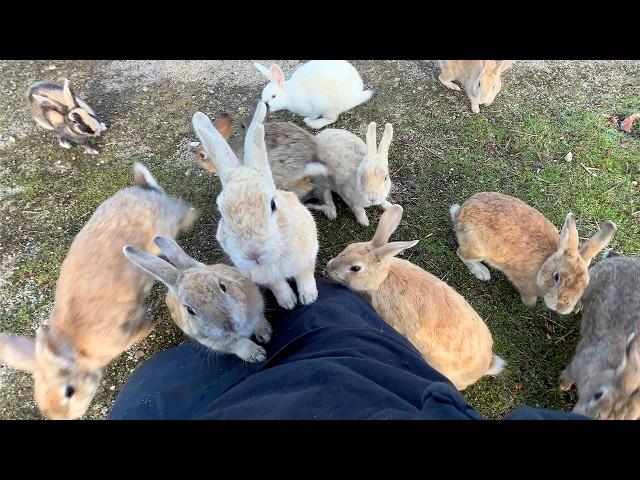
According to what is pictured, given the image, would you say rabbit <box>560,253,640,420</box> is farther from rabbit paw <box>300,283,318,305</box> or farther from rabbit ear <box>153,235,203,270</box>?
rabbit ear <box>153,235,203,270</box>

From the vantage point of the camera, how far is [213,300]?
2.23m

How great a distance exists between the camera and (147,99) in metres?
4.38

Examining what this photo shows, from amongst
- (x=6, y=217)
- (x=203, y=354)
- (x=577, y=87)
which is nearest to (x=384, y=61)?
(x=577, y=87)

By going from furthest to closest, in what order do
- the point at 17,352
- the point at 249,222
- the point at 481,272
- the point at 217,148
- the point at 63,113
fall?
the point at 63,113
the point at 481,272
the point at 17,352
the point at 217,148
the point at 249,222

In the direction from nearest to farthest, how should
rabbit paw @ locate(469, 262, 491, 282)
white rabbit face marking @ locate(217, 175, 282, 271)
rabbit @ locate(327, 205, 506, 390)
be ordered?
white rabbit face marking @ locate(217, 175, 282, 271) → rabbit @ locate(327, 205, 506, 390) → rabbit paw @ locate(469, 262, 491, 282)

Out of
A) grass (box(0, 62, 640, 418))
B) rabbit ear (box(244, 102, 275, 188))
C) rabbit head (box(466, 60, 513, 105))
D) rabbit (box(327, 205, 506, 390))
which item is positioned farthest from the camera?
rabbit head (box(466, 60, 513, 105))

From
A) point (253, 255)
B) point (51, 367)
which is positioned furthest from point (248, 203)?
point (51, 367)

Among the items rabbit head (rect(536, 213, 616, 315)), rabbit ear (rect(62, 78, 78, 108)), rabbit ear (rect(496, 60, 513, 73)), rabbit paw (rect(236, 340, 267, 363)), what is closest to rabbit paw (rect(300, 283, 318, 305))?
rabbit paw (rect(236, 340, 267, 363))

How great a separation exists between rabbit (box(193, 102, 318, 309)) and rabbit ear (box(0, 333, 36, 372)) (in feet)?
4.77

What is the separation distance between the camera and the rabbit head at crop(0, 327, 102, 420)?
2.64 metres

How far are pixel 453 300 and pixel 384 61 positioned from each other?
2911 mm

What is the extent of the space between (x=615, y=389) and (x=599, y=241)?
0.91m

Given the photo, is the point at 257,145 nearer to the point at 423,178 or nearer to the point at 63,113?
the point at 423,178
